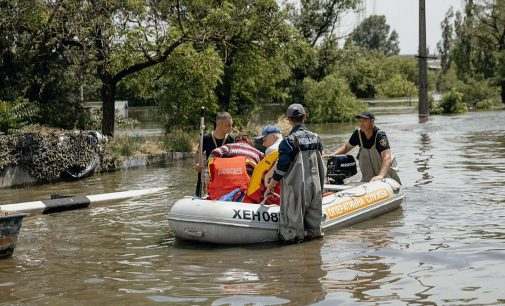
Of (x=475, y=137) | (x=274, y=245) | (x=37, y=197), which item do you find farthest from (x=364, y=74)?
(x=274, y=245)

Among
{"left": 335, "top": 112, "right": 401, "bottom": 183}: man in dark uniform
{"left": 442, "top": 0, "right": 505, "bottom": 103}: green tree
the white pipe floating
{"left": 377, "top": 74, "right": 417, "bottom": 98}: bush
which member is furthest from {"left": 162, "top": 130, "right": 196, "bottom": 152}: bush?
{"left": 377, "top": 74, "right": 417, "bottom": 98}: bush

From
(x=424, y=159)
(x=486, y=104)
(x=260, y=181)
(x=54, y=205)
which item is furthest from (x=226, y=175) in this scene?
(x=486, y=104)

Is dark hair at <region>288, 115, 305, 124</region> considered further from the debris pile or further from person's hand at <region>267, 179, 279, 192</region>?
the debris pile

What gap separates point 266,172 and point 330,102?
115ft

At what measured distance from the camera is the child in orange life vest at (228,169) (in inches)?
397

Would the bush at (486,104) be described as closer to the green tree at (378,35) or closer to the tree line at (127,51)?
the tree line at (127,51)

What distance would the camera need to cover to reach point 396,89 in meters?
73.1

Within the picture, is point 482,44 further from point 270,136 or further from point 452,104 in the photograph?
point 270,136

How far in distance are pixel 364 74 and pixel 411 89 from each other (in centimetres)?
1178

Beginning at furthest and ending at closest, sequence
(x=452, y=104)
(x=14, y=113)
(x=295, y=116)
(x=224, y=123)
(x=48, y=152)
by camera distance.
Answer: (x=452, y=104) < (x=14, y=113) < (x=48, y=152) < (x=224, y=123) < (x=295, y=116)

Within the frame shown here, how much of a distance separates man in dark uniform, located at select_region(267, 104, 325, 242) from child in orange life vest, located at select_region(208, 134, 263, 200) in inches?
24.2

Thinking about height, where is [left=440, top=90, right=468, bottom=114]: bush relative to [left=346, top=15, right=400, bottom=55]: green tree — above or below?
below

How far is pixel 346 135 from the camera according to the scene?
31.6 m

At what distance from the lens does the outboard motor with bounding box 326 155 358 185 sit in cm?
1302
